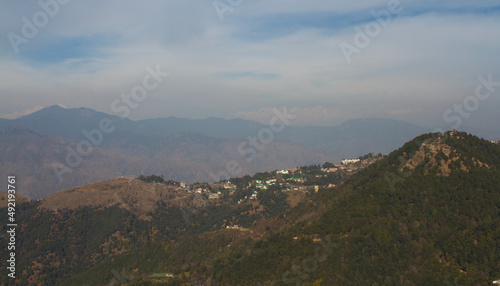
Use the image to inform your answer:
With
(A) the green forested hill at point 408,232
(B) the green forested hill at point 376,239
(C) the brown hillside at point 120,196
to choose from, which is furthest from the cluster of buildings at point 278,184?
(A) the green forested hill at point 408,232

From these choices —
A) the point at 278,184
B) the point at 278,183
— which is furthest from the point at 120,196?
the point at 278,183

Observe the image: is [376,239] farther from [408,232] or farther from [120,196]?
[120,196]

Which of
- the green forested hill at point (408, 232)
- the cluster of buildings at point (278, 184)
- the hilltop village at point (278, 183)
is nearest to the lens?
the green forested hill at point (408, 232)

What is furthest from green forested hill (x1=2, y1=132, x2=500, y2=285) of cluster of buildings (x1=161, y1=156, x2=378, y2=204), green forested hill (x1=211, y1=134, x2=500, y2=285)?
cluster of buildings (x1=161, y1=156, x2=378, y2=204)

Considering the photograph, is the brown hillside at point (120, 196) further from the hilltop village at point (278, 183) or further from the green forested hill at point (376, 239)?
the green forested hill at point (376, 239)

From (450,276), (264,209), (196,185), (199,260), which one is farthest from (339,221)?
(196,185)

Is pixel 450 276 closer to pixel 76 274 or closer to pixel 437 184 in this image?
pixel 437 184

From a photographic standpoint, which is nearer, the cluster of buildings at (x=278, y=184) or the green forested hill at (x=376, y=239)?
the green forested hill at (x=376, y=239)

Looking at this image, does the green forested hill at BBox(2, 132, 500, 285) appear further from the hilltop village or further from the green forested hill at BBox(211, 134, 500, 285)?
the hilltop village
